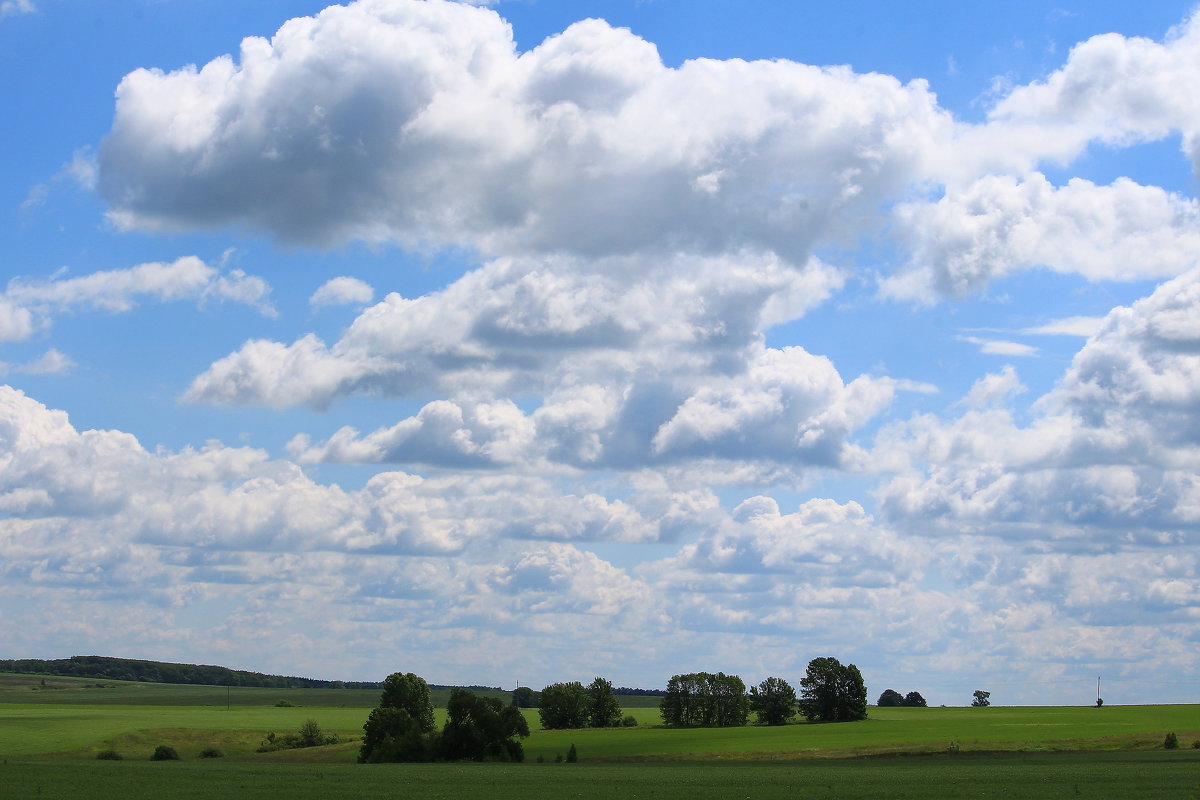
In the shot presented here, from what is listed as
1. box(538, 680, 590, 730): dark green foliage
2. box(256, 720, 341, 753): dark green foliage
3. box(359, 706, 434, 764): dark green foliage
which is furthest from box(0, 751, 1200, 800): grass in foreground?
box(538, 680, 590, 730): dark green foliage

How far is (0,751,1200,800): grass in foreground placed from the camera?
61438 mm

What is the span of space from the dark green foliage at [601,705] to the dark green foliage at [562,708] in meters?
2.28

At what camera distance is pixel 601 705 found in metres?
177

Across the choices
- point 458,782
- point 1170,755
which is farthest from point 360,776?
point 1170,755

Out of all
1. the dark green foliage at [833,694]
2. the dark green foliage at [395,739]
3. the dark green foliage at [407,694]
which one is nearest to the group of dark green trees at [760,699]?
the dark green foliage at [833,694]

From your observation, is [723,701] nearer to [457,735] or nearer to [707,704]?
[707,704]

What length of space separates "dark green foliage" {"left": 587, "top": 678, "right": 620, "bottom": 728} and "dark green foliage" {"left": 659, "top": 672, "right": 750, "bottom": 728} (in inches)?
310

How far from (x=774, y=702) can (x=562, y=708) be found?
32393 mm

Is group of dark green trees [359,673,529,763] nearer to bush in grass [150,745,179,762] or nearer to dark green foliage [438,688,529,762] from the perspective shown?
dark green foliage [438,688,529,762]

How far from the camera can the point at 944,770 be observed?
80250mm

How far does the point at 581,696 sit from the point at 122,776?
103891 millimetres

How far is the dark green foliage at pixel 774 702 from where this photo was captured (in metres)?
176

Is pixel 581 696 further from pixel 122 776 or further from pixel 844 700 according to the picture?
pixel 122 776

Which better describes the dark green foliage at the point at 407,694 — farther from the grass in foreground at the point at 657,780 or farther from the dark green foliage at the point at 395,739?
the grass in foreground at the point at 657,780
